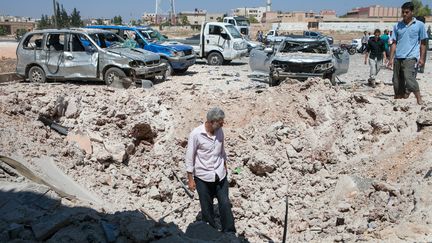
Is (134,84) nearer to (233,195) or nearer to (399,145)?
(233,195)

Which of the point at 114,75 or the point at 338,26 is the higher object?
the point at 338,26

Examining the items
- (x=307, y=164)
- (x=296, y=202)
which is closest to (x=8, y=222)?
(x=296, y=202)

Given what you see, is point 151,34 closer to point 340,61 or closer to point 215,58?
point 215,58

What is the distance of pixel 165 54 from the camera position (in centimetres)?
1488

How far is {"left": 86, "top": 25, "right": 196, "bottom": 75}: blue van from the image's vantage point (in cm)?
1488

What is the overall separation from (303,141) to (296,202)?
1652 mm

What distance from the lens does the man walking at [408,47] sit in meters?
7.50

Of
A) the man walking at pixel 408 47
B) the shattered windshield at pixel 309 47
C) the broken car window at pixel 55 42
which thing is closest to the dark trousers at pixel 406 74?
the man walking at pixel 408 47

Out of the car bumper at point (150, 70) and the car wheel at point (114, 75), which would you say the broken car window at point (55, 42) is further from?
the car bumper at point (150, 70)

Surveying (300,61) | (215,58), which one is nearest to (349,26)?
(215,58)

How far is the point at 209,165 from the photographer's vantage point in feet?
16.6

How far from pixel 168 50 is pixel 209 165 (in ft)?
34.5

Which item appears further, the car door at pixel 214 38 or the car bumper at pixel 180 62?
the car door at pixel 214 38

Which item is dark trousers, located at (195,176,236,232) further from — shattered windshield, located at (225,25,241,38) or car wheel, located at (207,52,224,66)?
shattered windshield, located at (225,25,241,38)
